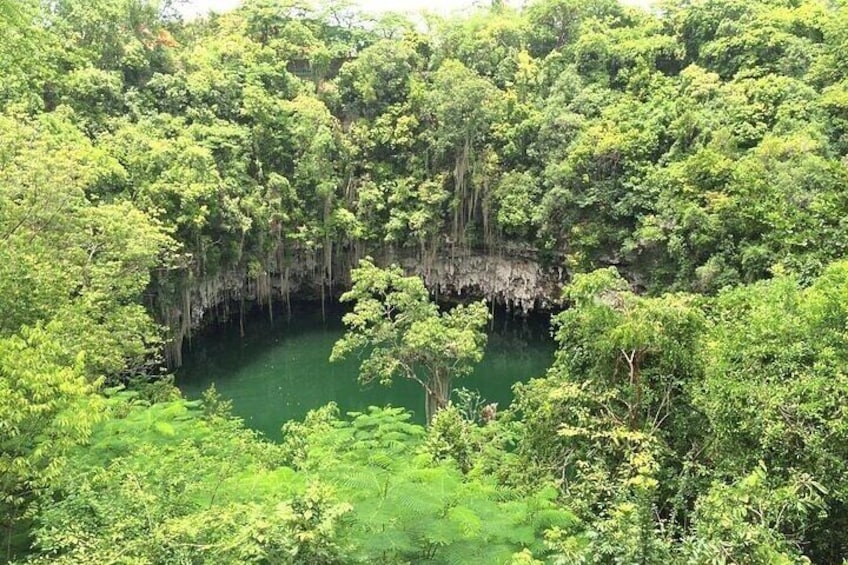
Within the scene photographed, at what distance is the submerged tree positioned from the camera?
1166 cm

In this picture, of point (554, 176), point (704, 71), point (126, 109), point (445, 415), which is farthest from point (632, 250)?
point (126, 109)

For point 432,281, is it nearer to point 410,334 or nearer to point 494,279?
point 494,279

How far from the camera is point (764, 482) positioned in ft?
15.6

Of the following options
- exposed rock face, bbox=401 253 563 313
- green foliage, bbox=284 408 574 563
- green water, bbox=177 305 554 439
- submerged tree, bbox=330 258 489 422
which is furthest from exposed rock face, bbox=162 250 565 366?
green foliage, bbox=284 408 574 563

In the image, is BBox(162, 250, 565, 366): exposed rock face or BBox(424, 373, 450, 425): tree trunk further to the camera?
BBox(162, 250, 565, 366): exposed rock face

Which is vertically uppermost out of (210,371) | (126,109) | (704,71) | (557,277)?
(704,71)

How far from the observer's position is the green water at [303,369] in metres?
16.5

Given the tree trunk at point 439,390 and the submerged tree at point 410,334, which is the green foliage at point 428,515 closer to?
the submerged tree at point 410,334

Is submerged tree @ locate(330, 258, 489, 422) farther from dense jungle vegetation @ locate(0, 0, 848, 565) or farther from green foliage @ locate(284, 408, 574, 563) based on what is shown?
green foliage @ locate(284, 408, 574, 563)

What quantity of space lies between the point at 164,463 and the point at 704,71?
19.0 meters

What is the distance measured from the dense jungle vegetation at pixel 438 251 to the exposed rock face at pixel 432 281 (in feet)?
1.63

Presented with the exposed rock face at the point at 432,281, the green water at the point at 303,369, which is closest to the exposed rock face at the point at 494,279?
the exposed rock face at the point at 432,281

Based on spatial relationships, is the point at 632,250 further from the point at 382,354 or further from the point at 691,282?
the point at 382,354

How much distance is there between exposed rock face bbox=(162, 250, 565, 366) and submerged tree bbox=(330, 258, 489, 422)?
955cm
